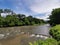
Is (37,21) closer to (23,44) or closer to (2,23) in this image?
(2,23)

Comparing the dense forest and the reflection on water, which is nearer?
the reflection on water

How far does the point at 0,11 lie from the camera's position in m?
120

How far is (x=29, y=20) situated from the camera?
362 feet

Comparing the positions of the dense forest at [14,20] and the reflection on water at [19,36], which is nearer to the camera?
the reflection on water at [19,36]

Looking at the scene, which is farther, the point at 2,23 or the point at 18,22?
the point at 18,22

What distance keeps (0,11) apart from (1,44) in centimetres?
9801

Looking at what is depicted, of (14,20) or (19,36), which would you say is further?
(14,20)

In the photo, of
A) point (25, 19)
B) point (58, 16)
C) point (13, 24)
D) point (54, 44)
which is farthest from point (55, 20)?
point (54, 44)

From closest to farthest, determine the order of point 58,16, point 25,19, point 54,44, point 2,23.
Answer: point 54,44 → point 58,16 → point 2,23 → point 25,19

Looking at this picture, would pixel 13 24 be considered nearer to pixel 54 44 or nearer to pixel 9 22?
pixel 9 22

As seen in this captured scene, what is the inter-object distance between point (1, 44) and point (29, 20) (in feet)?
283

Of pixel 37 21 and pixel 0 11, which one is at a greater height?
pixel 0 11

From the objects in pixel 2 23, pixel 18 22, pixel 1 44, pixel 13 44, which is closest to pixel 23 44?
pixel 13 44

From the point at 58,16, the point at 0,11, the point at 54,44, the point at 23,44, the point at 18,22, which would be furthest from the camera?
the point at 0,11
